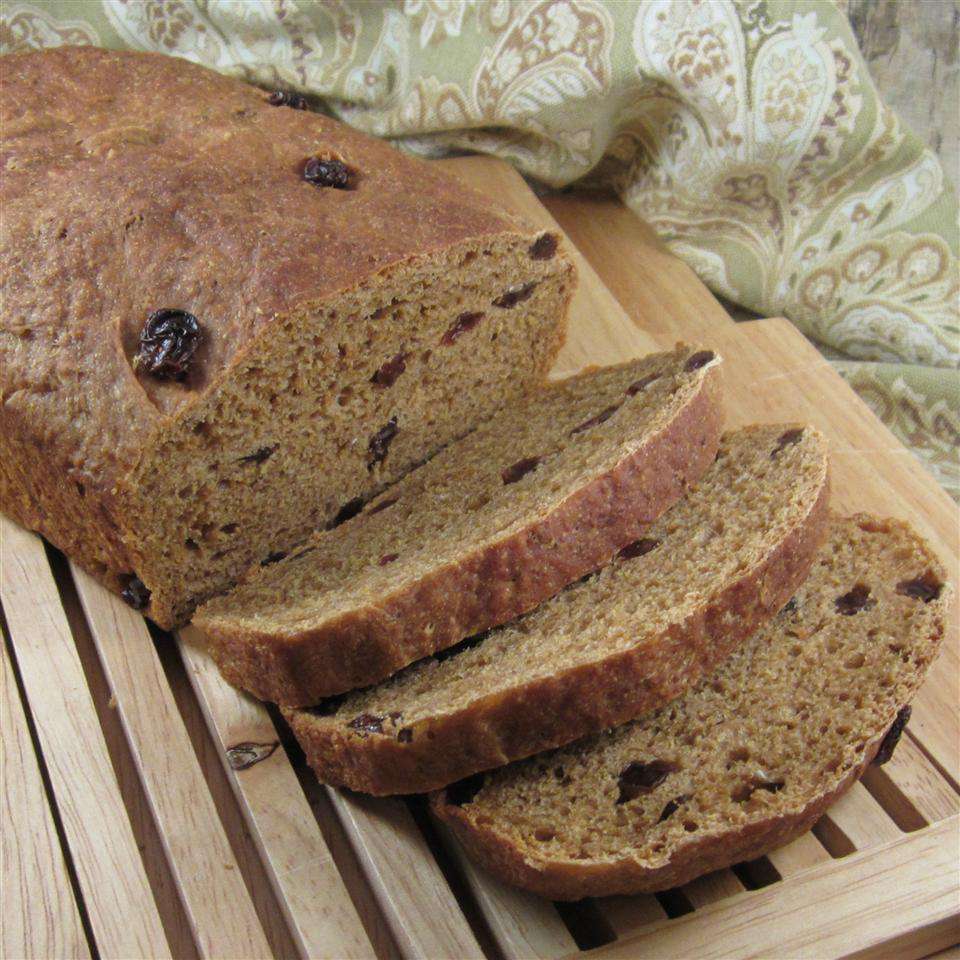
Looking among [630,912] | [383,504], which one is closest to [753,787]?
[630,912]

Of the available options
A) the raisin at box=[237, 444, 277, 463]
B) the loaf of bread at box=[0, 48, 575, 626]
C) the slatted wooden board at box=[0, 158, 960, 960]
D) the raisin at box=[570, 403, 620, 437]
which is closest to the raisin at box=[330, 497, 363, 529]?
the loaf of bread at box=[0, 48, 575, 626]

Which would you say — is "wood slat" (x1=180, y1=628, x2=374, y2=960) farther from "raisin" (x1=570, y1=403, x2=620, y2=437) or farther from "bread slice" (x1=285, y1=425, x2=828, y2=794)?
"raisin" (x1=570, y1=403, x2=620, y2=437)

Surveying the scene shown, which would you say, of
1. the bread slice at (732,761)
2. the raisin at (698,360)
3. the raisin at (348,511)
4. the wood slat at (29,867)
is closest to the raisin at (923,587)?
the bread slice at (732,761)

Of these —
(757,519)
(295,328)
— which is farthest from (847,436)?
(295,328)

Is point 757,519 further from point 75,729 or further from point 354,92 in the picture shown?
point 354,92

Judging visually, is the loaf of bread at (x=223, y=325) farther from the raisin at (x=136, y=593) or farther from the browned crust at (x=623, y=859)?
the browned crust at (x=623, y=859)
